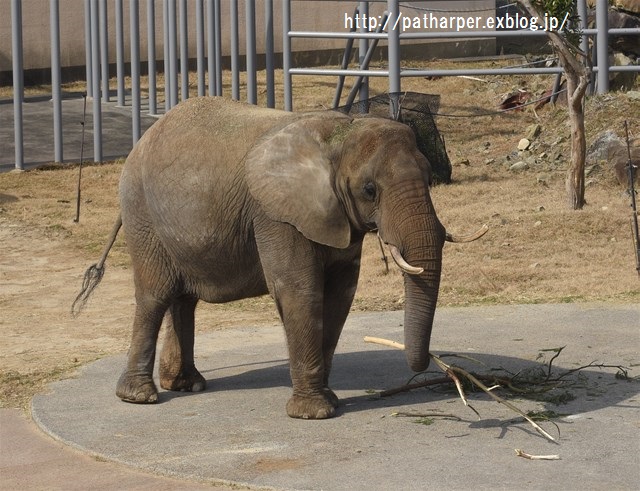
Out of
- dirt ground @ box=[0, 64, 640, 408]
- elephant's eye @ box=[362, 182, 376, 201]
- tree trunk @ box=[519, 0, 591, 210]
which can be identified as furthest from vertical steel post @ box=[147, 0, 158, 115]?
elephant's eye @ box=[362, 182, 376, 201]

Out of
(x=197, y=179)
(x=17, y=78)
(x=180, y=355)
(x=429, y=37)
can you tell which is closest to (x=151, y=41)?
(x=17, y=78)

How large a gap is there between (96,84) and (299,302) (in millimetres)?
15192

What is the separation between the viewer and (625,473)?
6.57 m

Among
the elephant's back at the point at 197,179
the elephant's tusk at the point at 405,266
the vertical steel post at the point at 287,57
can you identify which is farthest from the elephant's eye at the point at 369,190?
the vertical steel post at the point at 287,57

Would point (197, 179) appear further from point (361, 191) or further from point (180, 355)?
point (180, 355)

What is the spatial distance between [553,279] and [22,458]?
22.1 ft

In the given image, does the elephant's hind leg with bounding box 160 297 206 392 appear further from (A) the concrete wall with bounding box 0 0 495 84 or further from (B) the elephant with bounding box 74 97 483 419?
(A) the concrete wall with bounding box 0 0 495 84

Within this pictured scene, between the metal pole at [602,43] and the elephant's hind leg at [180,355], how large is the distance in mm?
12490

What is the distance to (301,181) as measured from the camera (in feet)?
24.6

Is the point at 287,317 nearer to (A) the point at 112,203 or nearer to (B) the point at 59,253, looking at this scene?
(B) the point at 59,253

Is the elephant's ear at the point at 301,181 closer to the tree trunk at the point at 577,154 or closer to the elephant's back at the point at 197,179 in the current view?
the elephant's back at the point at 197,179

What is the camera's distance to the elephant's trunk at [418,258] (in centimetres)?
712

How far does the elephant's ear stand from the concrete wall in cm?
2024

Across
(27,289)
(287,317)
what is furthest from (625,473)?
(27,289)
